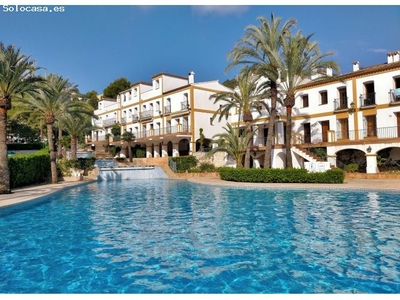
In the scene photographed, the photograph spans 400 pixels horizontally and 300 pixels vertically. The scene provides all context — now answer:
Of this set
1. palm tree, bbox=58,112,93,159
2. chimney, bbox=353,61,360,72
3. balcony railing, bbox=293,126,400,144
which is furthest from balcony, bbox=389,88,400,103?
palm tree, bbox=58,112,93,159

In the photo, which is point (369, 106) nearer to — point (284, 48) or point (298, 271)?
point (284, 48)

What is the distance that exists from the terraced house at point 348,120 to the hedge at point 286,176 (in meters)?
1.22

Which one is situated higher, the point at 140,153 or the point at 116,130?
the point at 116,130

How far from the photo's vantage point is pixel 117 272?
18.4ft

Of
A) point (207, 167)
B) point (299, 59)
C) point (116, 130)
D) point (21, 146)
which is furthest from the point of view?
point (116, 130)

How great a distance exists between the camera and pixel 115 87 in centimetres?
6994

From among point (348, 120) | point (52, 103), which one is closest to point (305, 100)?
point (348, 120)

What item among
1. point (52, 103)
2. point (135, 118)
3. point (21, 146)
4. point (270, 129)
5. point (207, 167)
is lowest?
point (207, 167)

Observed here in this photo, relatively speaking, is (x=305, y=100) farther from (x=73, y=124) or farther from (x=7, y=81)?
(x=7, y=81)

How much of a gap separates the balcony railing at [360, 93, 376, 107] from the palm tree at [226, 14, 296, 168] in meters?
8.54

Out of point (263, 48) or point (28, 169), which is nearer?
point (263, 48)

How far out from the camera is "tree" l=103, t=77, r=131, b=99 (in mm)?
69500

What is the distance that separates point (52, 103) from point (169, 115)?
17.9 meters
